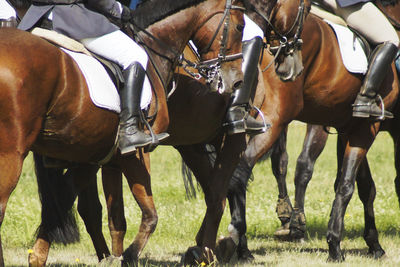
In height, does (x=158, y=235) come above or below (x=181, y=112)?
below

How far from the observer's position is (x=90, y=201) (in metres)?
6.70

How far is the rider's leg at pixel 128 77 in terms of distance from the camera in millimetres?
5293

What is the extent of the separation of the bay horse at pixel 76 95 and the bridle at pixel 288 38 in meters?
1.05

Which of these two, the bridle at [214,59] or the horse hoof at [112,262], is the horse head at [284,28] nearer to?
the bridle at [214,59]

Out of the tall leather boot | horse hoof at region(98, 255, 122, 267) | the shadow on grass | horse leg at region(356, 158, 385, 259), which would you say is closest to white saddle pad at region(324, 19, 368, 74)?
horse leg at region(356, 158, 385, 259)

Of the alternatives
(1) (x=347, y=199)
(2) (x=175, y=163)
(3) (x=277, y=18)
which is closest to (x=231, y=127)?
(3) (x=277, y=18)

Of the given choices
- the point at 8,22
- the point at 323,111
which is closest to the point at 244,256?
the point at 323,111

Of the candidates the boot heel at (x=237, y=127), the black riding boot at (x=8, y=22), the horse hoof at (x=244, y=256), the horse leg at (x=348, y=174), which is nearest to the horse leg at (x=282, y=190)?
the horse leg at (x=348, y=174)

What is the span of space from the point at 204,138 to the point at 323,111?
54.0 inches

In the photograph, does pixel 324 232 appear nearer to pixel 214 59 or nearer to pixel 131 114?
pixel 214 59

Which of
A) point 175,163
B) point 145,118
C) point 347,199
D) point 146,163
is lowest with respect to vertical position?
point 175,163

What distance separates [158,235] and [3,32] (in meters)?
4.35

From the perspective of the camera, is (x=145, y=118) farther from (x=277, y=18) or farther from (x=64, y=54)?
(x=277, y=18)

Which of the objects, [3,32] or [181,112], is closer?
[3,32]
